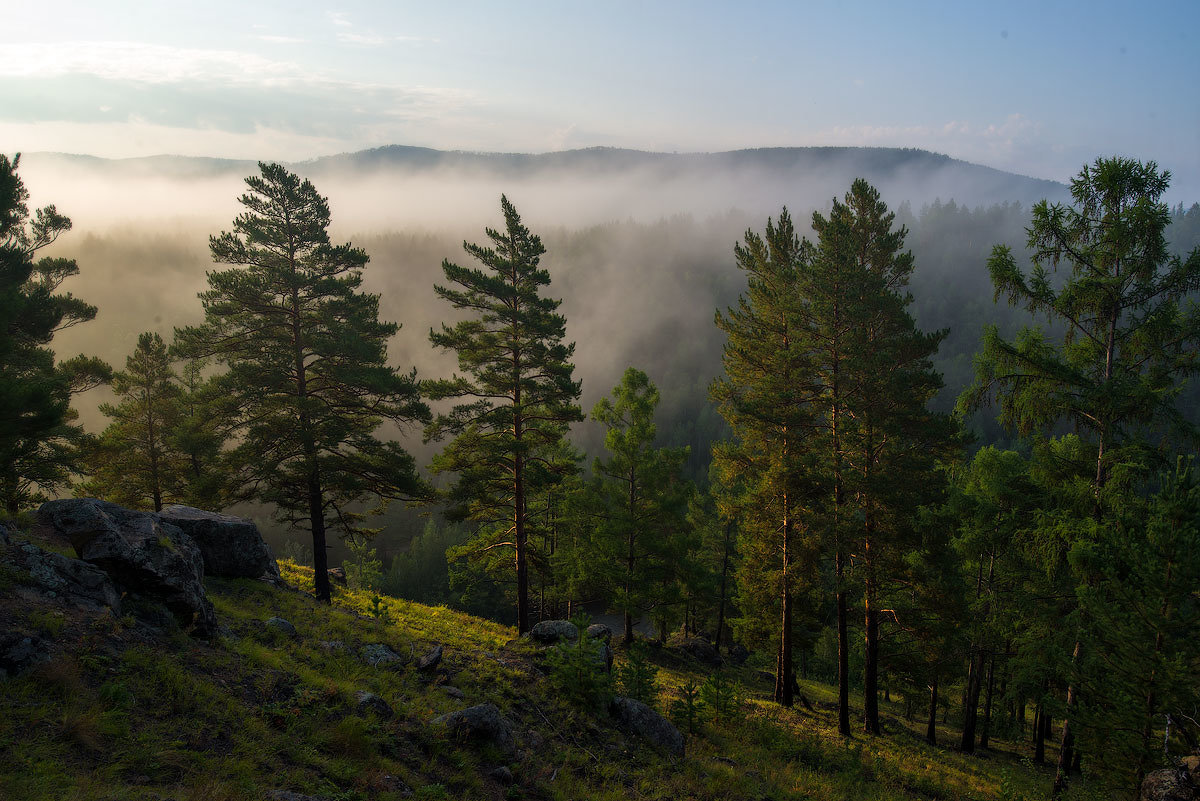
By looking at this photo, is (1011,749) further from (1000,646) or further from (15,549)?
(15,549)

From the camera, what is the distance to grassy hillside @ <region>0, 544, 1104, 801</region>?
625 centimetres

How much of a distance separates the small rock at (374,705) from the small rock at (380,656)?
6.49 ft

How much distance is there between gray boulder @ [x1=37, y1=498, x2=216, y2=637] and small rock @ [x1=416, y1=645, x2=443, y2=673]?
3.87 metres

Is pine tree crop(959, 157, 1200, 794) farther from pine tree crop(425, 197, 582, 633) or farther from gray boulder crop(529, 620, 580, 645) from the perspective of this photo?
pine tree crop(425, 197, 582, 633)

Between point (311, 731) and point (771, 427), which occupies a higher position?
point (771, 427)

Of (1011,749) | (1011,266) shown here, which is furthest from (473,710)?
(1011,749)

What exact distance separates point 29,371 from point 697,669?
28.8 meters

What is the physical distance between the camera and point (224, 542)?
575 inches

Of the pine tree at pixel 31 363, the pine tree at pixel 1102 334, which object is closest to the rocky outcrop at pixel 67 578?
the pine tree at pixel 31 363

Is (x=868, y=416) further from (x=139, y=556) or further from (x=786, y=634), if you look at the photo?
(x=139, y=556)

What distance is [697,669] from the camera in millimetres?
28125

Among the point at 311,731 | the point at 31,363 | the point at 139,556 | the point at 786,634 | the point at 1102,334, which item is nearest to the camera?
the point at 311,731

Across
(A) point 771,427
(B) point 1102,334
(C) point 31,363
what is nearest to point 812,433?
(A) point 771,427

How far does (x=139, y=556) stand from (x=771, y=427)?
17.1 m
